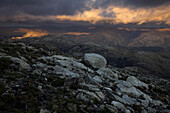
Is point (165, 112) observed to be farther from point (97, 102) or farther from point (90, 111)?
point (90, 111)

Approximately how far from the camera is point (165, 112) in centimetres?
1450

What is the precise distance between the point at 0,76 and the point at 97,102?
10.4 meters

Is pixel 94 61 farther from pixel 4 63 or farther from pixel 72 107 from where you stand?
pixel 72 107

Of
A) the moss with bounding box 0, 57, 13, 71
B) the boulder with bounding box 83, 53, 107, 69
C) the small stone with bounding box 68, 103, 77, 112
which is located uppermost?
the moss with bounding box 0, 57, 13, 71

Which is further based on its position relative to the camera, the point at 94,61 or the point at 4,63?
the point at 94,61

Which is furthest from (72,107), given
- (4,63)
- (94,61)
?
(94,61)

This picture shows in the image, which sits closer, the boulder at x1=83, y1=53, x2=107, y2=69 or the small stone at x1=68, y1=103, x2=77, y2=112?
the small stone at x1=68, y1=103, x2=77, y2=112

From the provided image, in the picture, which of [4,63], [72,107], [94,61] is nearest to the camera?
[72,107]

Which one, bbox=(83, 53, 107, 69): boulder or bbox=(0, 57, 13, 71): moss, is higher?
bbox=(0, 57, 13, 71): moss

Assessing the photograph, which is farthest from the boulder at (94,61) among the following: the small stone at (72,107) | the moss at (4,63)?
the small stone at (72,107)

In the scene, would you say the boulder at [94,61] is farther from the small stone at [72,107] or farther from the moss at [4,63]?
the small stone at [72,107]

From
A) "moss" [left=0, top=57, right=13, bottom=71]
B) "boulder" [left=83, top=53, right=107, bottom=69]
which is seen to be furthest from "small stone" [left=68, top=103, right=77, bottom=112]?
"boulder" [left=83, top=53, right=107, bottom=69]

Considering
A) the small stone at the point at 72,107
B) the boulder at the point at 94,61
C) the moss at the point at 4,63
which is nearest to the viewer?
the small stone at the point at 72,107

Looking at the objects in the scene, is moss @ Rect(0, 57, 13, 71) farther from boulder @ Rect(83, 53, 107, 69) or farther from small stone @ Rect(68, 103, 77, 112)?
boulder @ Rect(83, 53, 107, 69)
